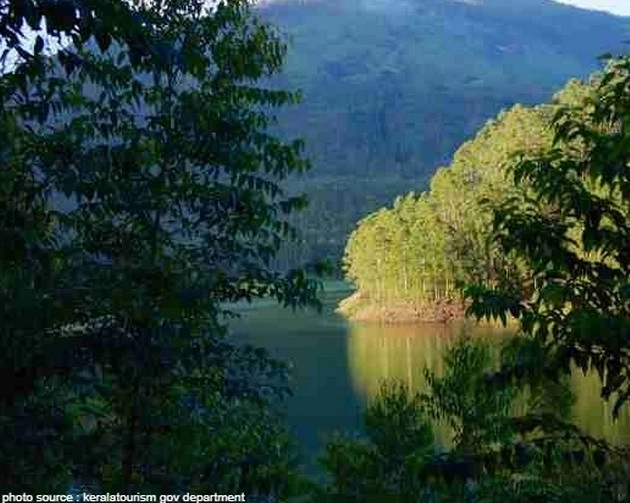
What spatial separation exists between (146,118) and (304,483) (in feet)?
28.0

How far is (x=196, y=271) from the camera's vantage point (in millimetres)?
5633

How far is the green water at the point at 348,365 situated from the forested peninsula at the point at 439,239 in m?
5.58

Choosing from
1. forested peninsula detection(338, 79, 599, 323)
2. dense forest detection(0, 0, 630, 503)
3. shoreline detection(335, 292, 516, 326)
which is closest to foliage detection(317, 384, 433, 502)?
dense forest detection(0, 0, 630, 503)

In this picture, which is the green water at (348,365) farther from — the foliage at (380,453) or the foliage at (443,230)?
the foliage at (443,230)

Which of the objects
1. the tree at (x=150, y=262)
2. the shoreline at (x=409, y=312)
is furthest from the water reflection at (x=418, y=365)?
the tree at (x=150, y=262)

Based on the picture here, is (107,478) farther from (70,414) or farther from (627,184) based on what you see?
(627,184)

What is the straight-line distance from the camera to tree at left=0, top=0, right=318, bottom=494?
5.09 meters

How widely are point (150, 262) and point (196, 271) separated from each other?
1.37ft

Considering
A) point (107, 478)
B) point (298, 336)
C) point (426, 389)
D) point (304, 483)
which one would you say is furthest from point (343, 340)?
point (107, 478)

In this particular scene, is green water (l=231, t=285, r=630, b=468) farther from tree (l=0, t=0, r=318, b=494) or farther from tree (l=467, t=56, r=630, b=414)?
tree (l=0, t=0, r=318, b=494)

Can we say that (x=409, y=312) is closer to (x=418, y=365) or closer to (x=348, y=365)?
(x=348, y=365)

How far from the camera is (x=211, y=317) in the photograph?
20.6ft

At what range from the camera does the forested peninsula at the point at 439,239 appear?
3216 inches

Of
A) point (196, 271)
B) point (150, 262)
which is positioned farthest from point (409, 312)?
point (196, 271)
